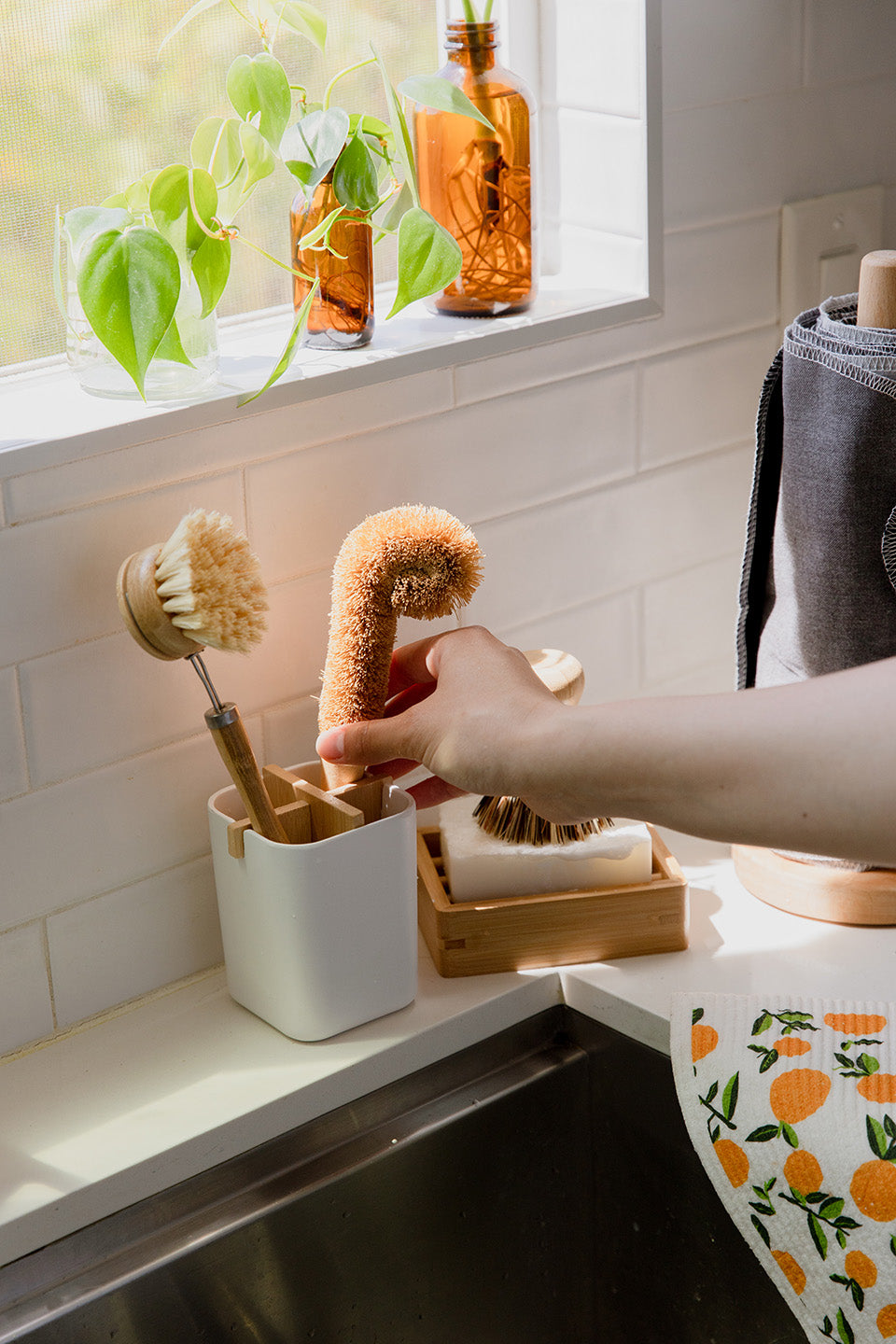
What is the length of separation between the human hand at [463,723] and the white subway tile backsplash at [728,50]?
1.51 ft

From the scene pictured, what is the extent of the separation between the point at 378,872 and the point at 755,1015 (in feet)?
0.79

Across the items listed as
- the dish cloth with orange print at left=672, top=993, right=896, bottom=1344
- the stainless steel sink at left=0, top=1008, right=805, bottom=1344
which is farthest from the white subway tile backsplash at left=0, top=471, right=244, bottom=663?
the dish cloth with orange print at left=672, top=993, right=896, bottom=1344

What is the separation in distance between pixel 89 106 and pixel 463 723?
445 mm

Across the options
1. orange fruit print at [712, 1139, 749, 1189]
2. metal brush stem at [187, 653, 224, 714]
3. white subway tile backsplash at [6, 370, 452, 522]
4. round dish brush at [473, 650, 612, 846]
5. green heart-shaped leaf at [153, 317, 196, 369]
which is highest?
green heart-shaped leaf at [153, 317, 196, 369]

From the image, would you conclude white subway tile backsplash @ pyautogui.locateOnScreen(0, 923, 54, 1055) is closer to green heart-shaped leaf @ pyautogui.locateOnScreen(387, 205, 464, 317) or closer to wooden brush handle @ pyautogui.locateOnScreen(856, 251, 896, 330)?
green heart-shaped leaf @ pyautogui.locateOnScreen(387, 205, 464, 317)

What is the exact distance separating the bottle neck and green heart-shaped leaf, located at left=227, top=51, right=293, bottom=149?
0.54 feet

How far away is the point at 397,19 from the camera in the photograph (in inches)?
39.6

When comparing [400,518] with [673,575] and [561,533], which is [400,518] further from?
[673,575]

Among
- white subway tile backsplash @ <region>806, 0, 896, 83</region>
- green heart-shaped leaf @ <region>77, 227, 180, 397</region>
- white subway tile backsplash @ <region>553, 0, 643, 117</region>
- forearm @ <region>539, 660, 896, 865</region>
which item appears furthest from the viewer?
white subway tile backsplash @ <region>806, 0, 896, 83</region>

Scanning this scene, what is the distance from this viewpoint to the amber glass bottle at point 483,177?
0.96 metres

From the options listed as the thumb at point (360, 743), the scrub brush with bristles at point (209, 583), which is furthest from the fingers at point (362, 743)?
the scrub brush with bristles at point (209, 583)

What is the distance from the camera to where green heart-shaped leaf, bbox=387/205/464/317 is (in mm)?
843

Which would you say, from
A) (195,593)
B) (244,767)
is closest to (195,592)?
(195,593)

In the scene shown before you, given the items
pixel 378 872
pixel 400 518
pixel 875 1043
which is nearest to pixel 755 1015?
pixel 875 1043
